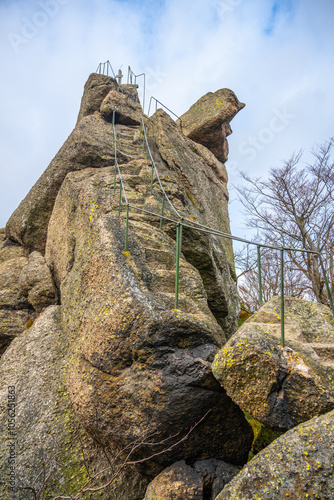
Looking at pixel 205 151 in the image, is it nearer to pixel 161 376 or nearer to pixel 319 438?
pixel 161 376

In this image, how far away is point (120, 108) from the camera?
44.7 ft

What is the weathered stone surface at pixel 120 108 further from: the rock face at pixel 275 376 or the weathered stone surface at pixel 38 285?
the rock face at pixel 275 376

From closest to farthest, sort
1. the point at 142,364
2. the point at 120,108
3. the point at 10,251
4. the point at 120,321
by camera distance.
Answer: the point at 142,364 → the point at 120,321 → the point at 10,251 → the point at 120,108

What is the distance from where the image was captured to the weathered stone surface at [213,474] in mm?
4203

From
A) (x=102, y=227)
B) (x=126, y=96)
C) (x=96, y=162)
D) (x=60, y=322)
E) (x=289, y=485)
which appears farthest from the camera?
(x=126, y=96)

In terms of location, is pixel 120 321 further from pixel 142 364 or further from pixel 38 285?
pixel 38 285

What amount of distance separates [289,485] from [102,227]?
15.8 ft

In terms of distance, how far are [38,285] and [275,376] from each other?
5901mm

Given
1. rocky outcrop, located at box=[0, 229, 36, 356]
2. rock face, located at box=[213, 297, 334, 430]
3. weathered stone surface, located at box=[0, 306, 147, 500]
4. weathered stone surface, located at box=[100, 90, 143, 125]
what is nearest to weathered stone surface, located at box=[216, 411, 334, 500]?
rock face, located at box=[213, 297, 334, 430]

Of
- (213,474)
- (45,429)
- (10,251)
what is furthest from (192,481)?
(10,251)

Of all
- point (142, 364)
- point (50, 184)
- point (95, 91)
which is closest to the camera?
point (142, 364)

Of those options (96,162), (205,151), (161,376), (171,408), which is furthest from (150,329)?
(205,151)

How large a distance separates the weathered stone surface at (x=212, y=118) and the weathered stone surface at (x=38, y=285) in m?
10.1

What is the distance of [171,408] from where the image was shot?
174 inches
